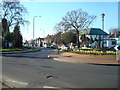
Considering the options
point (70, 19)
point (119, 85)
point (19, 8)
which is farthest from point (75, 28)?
point (119, 85)

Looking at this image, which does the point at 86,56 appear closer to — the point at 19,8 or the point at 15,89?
the point at 15,89

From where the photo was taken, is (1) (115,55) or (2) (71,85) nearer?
(2) (71,85)

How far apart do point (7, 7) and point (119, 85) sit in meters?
44.2

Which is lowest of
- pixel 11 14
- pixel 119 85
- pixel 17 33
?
pixel 119 85

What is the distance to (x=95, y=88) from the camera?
25.6 feet

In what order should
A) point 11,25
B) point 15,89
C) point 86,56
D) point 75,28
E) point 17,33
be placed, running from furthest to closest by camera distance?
point 17,33 < point 11,25 < point 75,28 < point 86,56 < point 15,89

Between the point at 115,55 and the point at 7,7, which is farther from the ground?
the point at 7,7

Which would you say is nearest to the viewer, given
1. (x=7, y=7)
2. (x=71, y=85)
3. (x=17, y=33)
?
(x=71, y=85)

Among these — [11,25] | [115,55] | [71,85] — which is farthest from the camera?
[11,25]

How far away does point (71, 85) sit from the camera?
8.39 meters

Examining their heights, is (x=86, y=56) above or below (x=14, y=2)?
below

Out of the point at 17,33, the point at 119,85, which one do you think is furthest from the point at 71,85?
the point at 17,33

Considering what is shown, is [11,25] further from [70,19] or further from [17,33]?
[70,19]

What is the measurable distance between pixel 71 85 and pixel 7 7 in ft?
143
